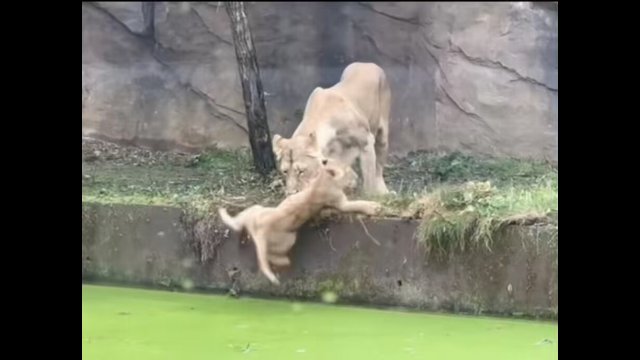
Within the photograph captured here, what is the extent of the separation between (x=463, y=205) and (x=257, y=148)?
1.81 meters

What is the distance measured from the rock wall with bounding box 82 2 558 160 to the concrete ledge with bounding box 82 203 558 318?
1.54 meters

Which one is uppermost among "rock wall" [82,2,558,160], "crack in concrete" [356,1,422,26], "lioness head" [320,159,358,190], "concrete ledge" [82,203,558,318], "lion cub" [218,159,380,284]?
"crack in concrete" [356,1,422,26]

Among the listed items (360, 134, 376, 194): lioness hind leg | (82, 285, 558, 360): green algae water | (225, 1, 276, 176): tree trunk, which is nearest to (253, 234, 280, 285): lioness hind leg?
(82, 285, 558, 360): green algae water

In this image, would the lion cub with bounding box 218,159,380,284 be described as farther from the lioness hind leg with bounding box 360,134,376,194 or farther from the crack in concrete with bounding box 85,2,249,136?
the crack in concrete with bounding box 85,2,249,136

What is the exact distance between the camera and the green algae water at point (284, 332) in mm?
3527

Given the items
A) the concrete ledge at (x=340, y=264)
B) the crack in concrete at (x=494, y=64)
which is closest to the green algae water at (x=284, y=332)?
the concrete ledge at (x=340, y=264)

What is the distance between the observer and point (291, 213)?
15.4 feet

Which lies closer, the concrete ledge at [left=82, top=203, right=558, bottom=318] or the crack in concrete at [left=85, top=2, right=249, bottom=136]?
the concrete ledge at [left=82, top=203, right=558, bottom=318]

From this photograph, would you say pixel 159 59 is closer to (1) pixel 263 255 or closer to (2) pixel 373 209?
(1) pixel 263 255

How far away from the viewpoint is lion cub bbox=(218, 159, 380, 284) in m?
4.69
